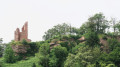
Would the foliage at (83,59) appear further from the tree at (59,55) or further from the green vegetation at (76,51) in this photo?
the tree at (59,55)

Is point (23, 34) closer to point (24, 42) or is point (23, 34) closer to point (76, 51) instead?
point (24, 42)

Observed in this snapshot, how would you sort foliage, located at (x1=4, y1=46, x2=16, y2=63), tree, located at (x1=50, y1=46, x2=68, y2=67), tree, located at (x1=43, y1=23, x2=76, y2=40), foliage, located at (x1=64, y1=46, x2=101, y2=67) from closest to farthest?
foliage, located at (x1=64, y1=46, x2=101, y2=67) → tree, located at (x1=50, y1=46, x2=68, y2=67) → foliage, located at (x1=4, y1=46, x2=16, y2=63) → tree, located at (x1=43, y1=23, x2=76, y2=40)

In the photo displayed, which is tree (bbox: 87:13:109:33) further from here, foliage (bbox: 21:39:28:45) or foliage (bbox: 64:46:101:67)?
foliage (bbox: 21:39:28:45)

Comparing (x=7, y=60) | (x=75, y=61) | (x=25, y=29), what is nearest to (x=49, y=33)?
(x=25, y=29)

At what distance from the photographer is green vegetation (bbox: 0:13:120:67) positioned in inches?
1180

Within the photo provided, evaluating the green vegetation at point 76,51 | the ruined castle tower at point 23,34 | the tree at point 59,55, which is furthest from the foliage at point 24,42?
the tree at point 59,55

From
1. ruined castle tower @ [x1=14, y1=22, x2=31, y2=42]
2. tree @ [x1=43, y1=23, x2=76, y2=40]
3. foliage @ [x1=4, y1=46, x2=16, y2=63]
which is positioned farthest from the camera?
tree @ [x1=43, y1=23, x2=76, y2=40]

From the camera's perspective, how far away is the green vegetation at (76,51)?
30.0m

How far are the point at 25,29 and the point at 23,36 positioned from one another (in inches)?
71.5

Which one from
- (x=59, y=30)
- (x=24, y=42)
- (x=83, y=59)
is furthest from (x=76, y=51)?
(x=59, y=30)

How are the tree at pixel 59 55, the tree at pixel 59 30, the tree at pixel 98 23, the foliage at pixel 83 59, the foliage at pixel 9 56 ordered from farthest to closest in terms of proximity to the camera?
the tree at pixel 59 30 → the tree at pixel 98 23 → the foliage at pixel 9 56 → the tree at pixel 59 55 → the foliage at pixel 83 59

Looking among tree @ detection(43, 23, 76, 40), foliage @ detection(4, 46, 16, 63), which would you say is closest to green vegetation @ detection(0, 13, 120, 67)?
foliage @ detection(4, 46, 16, 63)

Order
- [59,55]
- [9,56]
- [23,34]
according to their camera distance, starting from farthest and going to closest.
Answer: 1. [23,34]
2. [9,56]
3. [59,55]

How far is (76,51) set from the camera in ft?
107
